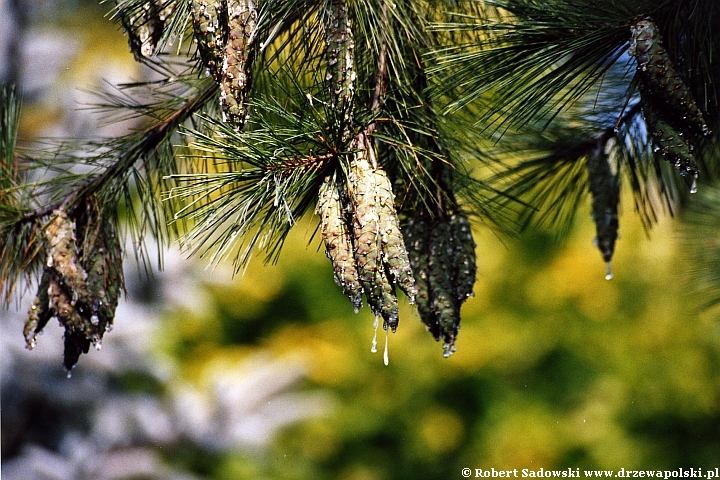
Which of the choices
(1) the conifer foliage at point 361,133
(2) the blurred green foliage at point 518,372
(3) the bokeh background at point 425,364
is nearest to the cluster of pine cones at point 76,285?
(1) the conifer foliage at point 361,133

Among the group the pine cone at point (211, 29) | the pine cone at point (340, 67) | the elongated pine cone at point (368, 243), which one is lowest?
the elongated pine cone at point (368, 243)

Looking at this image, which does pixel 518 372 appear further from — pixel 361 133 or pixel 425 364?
pixel 361 133

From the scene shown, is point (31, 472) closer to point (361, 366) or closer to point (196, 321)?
point (196, 321)

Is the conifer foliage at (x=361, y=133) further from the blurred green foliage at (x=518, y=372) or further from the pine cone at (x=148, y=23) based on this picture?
the blurred green foliage at (x=518, y=372)

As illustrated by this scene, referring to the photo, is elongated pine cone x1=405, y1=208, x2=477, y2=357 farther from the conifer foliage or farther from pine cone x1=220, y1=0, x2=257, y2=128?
pine cone x1=220, y1=0, x2=257, y2=128

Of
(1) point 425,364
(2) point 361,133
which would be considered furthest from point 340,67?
(1) point 425,364

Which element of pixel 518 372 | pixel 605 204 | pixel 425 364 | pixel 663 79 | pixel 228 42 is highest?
pixel 228 42

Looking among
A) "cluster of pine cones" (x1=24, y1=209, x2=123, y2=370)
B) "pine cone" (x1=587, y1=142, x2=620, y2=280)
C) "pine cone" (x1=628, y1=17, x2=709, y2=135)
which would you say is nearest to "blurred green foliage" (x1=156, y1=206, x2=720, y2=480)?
"pine cone" (x1=587, y1=142, x2=620, y2=280)
